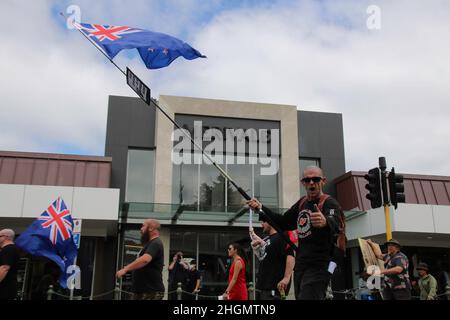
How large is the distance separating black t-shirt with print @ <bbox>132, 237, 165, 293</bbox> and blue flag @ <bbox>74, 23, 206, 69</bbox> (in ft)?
11.9

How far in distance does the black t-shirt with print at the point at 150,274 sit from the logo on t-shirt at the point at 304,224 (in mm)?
2440

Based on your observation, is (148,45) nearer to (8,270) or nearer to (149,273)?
(149,273)

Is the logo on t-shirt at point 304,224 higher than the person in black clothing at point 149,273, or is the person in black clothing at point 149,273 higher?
the logo on t-shirt at point 304,224

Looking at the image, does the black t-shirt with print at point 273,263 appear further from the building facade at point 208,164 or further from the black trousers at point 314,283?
the building facade at point 208,164

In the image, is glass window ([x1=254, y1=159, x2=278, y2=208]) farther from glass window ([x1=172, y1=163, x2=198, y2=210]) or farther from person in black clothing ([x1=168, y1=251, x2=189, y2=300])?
person in black clothing ([x1=168, y1=251, x2=189, y2=300])

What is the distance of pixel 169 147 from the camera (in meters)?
19.8

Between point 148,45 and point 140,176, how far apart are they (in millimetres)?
11638

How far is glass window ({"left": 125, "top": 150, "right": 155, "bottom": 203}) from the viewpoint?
19234mm

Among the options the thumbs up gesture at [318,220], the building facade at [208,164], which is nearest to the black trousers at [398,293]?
the thumbs up gesture at [318,220]

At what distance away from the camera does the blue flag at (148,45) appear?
8406 mm

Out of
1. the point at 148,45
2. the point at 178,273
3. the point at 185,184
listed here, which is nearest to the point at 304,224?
the point at 148,45

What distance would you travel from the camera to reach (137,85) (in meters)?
7.12

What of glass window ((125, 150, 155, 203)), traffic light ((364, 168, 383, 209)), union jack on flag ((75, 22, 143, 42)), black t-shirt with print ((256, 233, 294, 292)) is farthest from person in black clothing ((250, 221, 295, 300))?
glass window ((125, 150, 155, 203))
